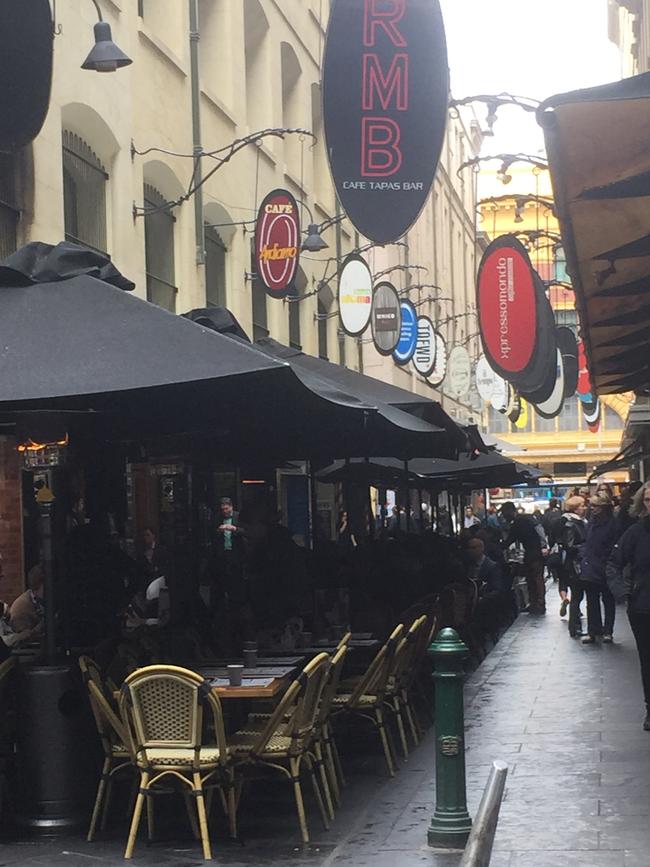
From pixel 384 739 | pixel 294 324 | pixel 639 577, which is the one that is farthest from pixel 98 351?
pixel 294 324

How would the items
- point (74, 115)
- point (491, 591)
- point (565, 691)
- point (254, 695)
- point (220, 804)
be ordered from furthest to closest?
point (491, 591), point (74, 115), point (565, 691), point (220, 804), point (254, 695)

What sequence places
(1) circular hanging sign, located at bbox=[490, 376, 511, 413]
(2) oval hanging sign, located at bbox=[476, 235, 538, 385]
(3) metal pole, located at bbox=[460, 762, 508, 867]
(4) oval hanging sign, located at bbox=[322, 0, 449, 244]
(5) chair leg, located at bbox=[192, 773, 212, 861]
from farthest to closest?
(1) circular hanging sign, located at bbox=[490, 376, 511, 413] → (2) oval hanging sign, located at bbox=[476, 235, 538, 385] → (4) oval hanging sign, located at bbox=[322, 0, 449, 244] → (5) chair leg, located at bbox=[192, 773, 212, 861] → (3) metal pole, located at bbox=[460, 762, 508, 867]

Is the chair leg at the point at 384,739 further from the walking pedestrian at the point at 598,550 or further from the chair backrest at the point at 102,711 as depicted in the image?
the walking pedestrian at the point at 598,550

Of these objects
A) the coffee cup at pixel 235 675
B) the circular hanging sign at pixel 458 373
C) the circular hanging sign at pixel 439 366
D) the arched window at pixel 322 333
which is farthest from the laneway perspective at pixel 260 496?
the circular hanging sign at pixel 458 373

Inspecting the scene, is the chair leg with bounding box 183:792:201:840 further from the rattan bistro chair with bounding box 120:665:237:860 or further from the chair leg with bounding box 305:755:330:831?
the chair leg with bounding box 305:755:330:831

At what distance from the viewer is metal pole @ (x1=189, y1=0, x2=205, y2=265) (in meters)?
20.2

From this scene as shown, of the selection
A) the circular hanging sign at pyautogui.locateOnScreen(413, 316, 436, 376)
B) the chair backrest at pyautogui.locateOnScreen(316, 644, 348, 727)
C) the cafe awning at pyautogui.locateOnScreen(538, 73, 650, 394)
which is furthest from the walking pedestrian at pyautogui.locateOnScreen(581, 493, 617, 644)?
the circular hanging sign at pyautogui.locateOnScreen(413, 316, 436, 376)

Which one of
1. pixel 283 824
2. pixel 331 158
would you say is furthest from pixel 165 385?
pixel 331 158

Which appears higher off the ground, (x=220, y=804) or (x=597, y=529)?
(x=597, y=529)

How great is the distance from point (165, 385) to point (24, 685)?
6.91 feet

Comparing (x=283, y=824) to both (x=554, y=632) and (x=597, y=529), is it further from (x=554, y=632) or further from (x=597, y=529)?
(x=554, y=632)

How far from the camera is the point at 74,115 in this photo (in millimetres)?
16281

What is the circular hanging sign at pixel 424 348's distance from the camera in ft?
96.3

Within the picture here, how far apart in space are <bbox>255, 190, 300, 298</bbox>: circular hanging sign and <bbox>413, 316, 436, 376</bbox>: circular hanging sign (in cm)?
959
